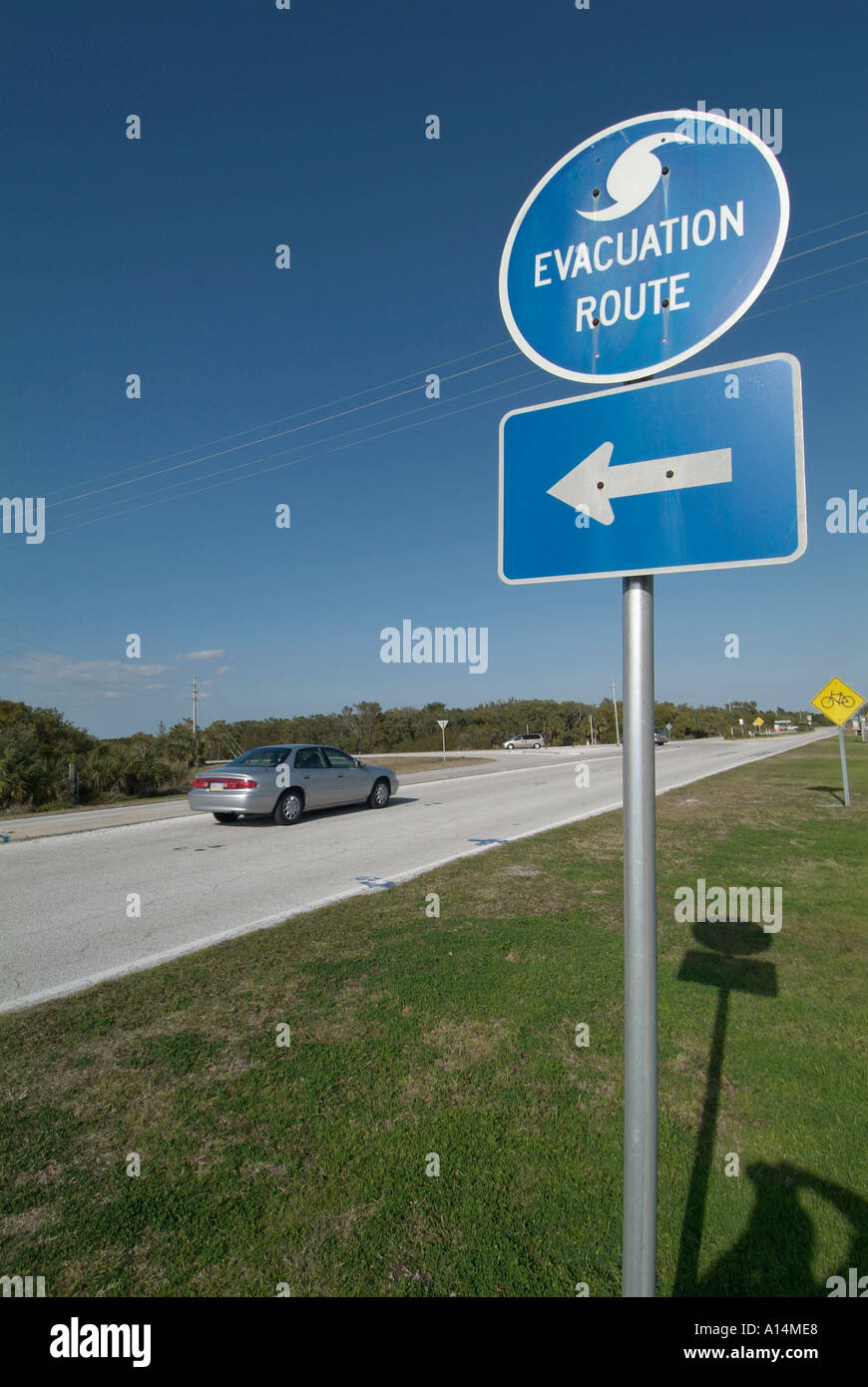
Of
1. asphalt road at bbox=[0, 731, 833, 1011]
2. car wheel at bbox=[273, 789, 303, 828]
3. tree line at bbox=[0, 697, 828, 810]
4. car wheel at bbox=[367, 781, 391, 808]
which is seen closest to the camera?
asphalt road at bbox=[0, 731, 833, 1011]

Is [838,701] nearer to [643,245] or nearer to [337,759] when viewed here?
[337,759]

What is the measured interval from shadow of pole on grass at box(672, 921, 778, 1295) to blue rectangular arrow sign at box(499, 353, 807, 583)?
224 cm

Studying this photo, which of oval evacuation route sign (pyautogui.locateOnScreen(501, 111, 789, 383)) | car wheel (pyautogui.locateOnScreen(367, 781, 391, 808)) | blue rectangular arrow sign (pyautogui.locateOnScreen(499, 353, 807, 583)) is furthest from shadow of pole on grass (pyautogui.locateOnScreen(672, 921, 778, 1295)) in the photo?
car wheel (pyautogui.locateOnScreen(367, 781, 391, 808))

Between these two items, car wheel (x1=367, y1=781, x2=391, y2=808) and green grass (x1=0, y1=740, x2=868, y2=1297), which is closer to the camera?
green grass (x1=0, y1=740, x2=868, y2=1297)

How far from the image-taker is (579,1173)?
8.71 feet

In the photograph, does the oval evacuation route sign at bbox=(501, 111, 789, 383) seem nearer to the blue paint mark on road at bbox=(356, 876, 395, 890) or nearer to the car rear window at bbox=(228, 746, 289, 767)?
the blue paint mark on road at bbox=(356, 876, 395, 890)

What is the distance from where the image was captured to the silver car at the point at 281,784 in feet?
41.2

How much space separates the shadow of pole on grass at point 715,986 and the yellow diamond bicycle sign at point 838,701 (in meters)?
12.9

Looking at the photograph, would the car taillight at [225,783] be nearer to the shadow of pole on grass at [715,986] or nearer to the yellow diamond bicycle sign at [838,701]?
the shadow of pole on grass at [715,986]

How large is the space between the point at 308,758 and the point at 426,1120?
1125cm

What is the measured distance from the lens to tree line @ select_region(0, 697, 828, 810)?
65.5 feet

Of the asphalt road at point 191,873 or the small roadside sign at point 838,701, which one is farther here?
the small roadside sign at point 838,701

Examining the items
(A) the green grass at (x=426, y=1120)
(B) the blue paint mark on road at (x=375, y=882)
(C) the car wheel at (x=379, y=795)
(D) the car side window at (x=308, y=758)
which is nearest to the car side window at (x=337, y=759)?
(D) the car side window at (x=308, y=758)
